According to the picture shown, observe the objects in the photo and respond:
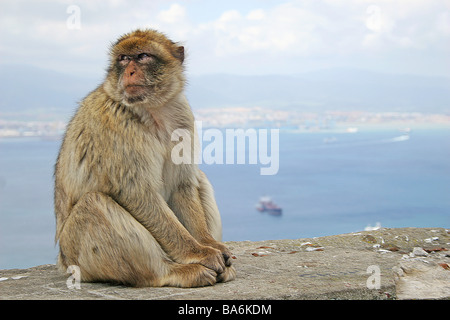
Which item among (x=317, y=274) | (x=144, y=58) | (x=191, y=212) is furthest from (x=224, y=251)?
(x=144, y=58)

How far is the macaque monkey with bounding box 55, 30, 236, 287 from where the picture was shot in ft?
13.7

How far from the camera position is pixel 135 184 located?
423cm

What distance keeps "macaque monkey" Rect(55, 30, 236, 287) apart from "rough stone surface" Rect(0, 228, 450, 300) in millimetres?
180

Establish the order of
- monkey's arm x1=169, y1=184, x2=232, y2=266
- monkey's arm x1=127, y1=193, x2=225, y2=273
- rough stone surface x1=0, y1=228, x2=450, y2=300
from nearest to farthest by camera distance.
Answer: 1. rough stone surface x1=0, y1=228, x2=450, y2=300
2. monkey's arm x1=127, y1=193, x2=225, y2=273
3. monkey's arm x1=169, y1=184, x2=232, y2=266

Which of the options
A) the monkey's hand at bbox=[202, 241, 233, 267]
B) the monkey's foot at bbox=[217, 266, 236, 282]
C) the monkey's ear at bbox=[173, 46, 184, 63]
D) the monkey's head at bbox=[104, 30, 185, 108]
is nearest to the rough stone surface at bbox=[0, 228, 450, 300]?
the monkey's foot at bbox=[217, 266, 236, 282]

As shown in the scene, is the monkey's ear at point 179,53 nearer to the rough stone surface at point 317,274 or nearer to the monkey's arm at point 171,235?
the monkey's arm at point 171,235

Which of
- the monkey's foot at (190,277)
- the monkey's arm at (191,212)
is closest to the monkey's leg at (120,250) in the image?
the monkey's foot at (190,277)

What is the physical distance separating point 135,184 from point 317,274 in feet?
5.50

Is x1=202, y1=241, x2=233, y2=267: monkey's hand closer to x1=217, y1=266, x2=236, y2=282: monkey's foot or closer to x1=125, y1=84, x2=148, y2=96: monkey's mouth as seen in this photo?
x1=217, y1=266, x2=236, y2=282: monkey's foot

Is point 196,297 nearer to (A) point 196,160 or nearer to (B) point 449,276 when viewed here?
(A) point 196,160

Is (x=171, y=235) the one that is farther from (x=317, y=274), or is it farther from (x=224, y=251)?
(x=317, y=274)
